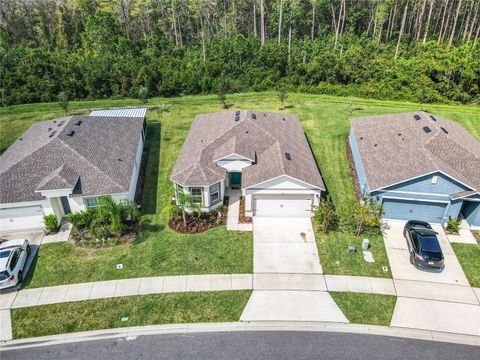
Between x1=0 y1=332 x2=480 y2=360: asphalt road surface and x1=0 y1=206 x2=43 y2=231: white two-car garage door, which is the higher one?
x1=0 y1=206 x2=43 y2=231: white two-car garage door

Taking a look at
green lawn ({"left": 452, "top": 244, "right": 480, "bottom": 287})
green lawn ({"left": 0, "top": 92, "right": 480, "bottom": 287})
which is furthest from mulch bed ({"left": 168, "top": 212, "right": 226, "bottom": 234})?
green lawn ({"left": 452, "top": 244, "right": 480, "bottom": 287})

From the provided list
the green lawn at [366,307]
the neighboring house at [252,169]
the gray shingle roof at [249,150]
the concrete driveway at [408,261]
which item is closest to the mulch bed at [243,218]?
the neighboring house at [252,169]

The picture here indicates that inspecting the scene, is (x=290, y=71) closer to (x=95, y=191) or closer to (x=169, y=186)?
(x=169, y=186)

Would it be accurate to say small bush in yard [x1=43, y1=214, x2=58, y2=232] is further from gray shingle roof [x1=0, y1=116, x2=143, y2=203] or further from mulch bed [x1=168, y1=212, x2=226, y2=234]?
mulch bed [x1=168, y1=212, x2=226, y2=234]

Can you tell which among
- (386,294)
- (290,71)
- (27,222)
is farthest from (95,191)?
(290,71)

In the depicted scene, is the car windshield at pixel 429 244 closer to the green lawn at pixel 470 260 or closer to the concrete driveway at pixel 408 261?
the concrete driveway at pixel 408 261

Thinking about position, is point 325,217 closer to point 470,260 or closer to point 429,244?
point 429,244
